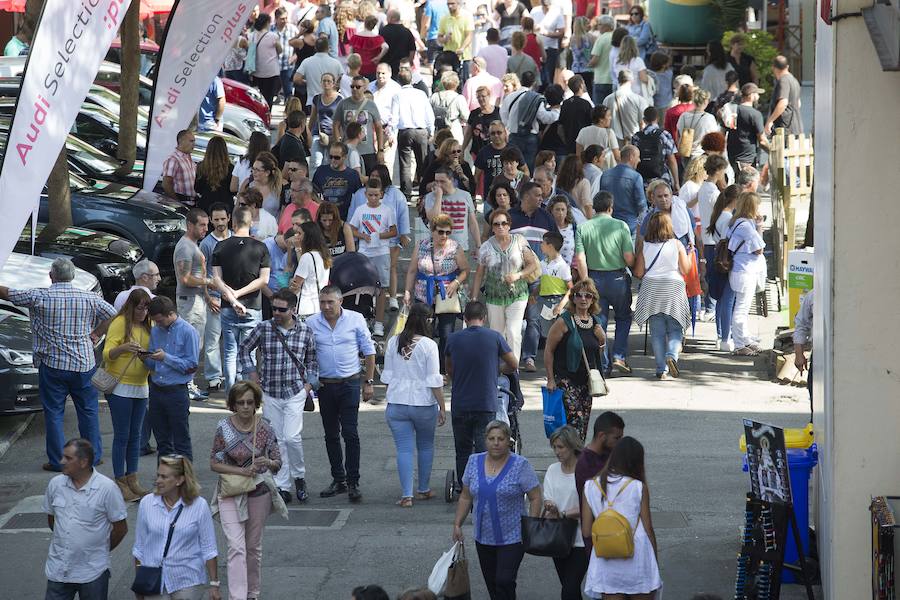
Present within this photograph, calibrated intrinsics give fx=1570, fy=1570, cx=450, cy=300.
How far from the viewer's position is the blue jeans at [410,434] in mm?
12125

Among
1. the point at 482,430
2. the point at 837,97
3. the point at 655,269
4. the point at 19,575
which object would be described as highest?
the point at 837,97

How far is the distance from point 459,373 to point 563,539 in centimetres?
259

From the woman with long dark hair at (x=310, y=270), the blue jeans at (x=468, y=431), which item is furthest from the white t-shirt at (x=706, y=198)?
the blue jeans at (x=468, y=431)

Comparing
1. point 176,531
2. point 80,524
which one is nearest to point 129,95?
point 80,524

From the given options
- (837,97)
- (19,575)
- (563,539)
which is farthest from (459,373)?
(837,97)

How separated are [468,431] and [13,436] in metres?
4.76

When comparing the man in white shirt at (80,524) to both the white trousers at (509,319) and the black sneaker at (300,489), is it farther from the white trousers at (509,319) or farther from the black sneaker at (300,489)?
the white trousers at (509,319)

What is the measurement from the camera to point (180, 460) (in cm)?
936

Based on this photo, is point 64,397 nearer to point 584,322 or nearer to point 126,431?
point 126,431

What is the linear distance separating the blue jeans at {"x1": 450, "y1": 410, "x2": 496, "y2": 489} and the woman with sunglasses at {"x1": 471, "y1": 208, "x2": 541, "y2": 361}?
294 cm

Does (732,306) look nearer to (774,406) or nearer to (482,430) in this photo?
(774,406)

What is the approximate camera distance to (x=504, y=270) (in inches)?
586

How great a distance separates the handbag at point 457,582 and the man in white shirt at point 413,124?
11682 millimetres

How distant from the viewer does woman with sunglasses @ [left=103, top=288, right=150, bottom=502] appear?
41.1ft
